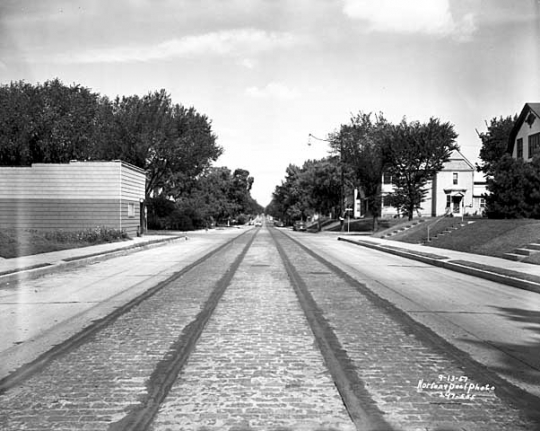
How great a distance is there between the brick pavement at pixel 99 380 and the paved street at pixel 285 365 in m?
0.02

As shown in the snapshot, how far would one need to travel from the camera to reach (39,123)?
39.9 meters

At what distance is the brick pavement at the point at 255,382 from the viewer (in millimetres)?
3969

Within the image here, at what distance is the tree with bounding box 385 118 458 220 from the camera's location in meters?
37.9

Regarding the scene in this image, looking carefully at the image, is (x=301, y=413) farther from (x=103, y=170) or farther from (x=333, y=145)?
(x=333, y=145)

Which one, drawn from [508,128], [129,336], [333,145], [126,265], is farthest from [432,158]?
[129,336]

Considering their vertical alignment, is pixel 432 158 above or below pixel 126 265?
above

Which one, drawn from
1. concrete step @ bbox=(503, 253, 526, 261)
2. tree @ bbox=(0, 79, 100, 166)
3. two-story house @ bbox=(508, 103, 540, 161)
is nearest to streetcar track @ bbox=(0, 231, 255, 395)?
concrete step @ bbox=(503, 253, 526, 261)

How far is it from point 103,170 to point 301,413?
98.9 ft

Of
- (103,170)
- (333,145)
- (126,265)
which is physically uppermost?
(333,145)

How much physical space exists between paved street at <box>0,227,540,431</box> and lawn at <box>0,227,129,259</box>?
29.4 feet

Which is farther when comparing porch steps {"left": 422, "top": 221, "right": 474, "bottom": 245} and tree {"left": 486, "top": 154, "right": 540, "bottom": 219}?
porch steps {"left": 422, "top": 221, "right": 474, "bottom": 245}

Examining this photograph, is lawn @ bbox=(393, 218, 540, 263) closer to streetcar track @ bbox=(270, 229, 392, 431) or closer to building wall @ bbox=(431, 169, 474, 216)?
streetcar track @ bbox=(270, 229, 392, 431)

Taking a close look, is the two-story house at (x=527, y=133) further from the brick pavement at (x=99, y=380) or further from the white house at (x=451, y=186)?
the brick pavement at (x=99, y=380)

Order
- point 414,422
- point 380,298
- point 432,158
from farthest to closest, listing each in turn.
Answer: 1. point 432,158
2. point 380,298
3. point 414,422
